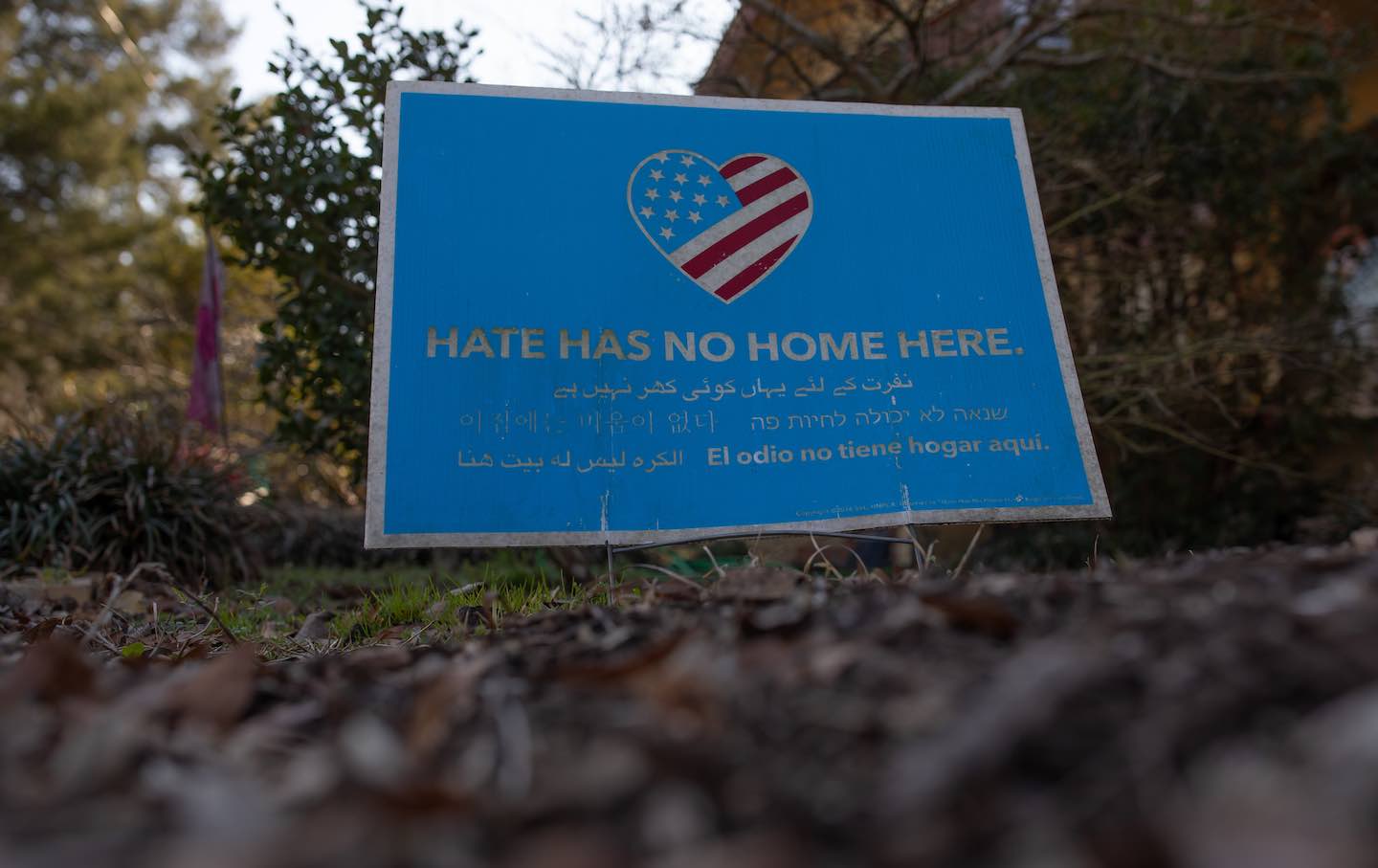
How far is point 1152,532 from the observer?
7.95 metres

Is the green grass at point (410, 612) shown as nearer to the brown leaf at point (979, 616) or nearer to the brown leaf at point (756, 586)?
the brown leaf at point (756, 586)

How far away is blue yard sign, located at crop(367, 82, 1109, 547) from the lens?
3.10m

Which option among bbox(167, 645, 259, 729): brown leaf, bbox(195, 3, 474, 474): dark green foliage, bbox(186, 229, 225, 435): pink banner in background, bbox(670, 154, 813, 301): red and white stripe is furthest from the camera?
Answer: bbox(186, 229, 225, 435): pink banner in background

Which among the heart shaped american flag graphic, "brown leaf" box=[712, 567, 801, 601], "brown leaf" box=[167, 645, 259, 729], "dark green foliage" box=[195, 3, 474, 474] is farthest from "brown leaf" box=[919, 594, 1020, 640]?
"dark green foliage" box=[195, 3, 474, 474]

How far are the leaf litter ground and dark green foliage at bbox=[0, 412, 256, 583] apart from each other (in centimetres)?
415

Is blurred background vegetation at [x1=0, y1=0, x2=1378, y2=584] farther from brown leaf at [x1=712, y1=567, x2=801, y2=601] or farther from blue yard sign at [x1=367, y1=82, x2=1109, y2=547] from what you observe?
brown leaf at [x1=712, y1=567, x2=801, y2=601]

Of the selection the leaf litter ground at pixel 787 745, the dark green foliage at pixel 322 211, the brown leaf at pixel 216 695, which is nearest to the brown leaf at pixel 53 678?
the leaf litter ground at pixel 787 745

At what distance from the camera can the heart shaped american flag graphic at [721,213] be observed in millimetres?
→ 3402

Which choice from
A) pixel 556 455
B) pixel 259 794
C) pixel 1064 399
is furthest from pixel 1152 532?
pixel 259 794

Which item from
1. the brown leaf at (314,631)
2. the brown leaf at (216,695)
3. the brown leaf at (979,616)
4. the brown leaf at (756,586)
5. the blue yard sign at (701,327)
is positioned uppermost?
the blue yard sign at (701,327)

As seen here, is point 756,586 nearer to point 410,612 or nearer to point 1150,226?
point 410,612

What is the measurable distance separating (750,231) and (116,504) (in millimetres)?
4070

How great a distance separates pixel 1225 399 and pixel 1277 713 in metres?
7.67

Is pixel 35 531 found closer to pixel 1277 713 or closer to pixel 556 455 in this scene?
pixel 556 455
